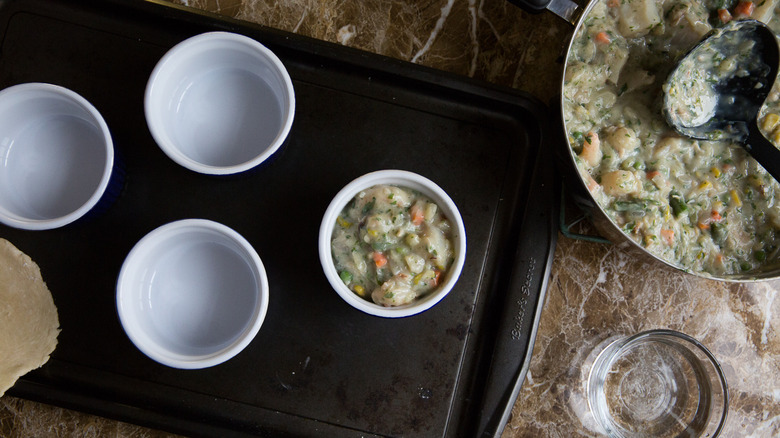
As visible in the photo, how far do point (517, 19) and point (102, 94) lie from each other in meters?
1.62

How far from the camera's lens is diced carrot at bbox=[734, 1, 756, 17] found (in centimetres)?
205

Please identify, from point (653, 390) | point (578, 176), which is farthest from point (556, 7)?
point (653, 390)

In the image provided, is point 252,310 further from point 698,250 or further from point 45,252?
point 698,250

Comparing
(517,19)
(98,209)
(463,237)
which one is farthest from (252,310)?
(517,19)

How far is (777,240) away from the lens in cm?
213

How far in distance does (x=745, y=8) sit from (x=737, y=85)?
10.5 inches

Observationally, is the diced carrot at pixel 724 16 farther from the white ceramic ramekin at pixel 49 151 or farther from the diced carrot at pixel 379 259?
→ the white ceramic ramekin at pixel 49 151

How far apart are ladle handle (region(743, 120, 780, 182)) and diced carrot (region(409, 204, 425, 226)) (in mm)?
1230

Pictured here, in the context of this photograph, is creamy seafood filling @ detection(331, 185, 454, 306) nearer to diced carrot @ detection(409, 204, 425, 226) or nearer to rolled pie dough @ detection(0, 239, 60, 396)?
diced carrot @ detection(409, 204, 425, 226)

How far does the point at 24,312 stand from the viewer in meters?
2.00

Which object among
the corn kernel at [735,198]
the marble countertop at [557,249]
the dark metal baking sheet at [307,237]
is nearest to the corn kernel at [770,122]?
the corn kernel at [735,198]

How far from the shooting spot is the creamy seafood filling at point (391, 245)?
6.28 ft

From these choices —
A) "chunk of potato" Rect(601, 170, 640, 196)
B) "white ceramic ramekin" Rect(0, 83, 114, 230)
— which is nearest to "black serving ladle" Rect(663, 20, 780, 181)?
"chunk of potato" Rect(601, 170, 640, 196)

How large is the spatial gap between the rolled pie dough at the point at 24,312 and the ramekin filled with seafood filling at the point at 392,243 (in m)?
1.00
